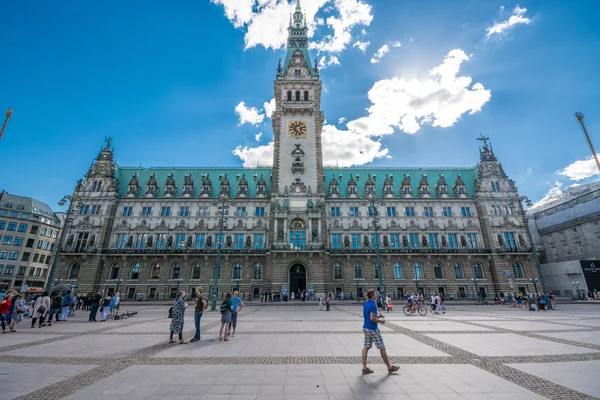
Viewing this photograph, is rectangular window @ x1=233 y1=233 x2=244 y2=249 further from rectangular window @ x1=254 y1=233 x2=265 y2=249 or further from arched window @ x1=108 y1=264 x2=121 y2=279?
arched window @ x1=108 y1=264 x2=121 y2=279

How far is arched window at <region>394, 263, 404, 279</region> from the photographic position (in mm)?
46500

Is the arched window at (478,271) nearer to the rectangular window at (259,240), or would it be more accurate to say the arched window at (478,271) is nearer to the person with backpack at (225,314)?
the rectangular window at (259,240)

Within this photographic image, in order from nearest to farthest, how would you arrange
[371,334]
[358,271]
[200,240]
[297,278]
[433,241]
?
[371,334]
[297,278]
[358,271]
[200,240]
[433,241]

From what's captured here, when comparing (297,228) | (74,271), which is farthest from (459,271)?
(74,271)

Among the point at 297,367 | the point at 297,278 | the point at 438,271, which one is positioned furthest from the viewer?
the point at 438,271

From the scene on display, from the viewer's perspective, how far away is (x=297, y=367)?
26.1 ft

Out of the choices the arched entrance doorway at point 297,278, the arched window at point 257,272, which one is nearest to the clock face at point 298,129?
the arched entrance doorway at point 297,278

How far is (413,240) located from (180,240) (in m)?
42.4

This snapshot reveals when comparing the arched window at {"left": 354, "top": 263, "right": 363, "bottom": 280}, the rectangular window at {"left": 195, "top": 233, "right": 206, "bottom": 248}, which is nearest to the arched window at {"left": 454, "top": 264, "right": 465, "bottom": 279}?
the arched window at {"left": 354, "top": 263, "right": 363, "bottom": 280}

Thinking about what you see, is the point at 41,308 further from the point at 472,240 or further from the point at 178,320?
the point at 472,240

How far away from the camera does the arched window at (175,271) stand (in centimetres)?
4594

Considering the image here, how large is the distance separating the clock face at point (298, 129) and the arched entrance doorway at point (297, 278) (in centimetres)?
2512

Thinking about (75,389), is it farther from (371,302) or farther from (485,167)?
(485,167)

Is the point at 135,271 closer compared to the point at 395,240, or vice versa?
the point at 135,271
